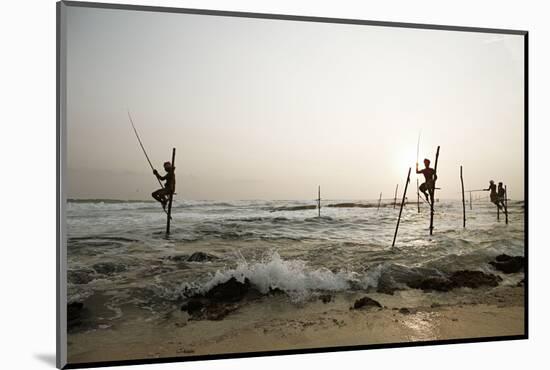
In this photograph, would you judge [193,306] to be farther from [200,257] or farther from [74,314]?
[74,314]

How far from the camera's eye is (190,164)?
12.7 feet

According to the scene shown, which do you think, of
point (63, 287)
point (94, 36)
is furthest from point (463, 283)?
point (94, 36)

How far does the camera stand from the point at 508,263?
439 cm

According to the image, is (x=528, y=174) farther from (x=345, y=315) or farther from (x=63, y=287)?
(x=63, y=287)

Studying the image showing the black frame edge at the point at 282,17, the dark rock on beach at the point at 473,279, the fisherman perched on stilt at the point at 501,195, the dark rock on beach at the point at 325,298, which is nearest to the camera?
the black frame edge at the point at 282,17

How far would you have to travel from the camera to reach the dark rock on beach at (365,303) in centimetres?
403

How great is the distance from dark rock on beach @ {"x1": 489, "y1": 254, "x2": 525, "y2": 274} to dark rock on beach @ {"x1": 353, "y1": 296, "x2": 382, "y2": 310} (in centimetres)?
89

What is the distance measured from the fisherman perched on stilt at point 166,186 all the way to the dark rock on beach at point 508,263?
2171 mm

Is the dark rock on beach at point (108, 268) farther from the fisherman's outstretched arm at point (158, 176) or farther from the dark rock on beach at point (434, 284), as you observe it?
the dark rock on beach at point (434, 284)

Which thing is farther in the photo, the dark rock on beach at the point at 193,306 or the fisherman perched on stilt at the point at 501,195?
the fisherman perched on stilt at the point at 501,195

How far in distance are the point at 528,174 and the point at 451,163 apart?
0.56 metres

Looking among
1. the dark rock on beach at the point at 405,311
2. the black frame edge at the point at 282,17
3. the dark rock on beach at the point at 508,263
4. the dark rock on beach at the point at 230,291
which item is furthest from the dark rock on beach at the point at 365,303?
the black frame edge at the point at 282,17

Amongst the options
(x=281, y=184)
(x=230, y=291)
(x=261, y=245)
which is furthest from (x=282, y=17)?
(x=230, y=291)

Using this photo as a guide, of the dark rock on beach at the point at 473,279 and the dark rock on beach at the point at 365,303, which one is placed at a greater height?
the dark rock on beach at the point at 473,279
